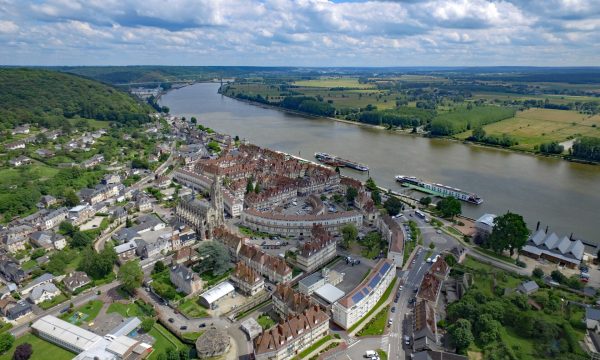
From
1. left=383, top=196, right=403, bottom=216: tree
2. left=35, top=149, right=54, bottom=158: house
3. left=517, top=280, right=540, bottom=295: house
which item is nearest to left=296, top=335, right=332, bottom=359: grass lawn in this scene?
left=517, top=280, right=540, bottom=295: house

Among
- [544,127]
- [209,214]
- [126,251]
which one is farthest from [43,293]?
[544,127]

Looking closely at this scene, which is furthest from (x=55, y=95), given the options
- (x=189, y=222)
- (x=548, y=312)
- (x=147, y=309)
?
(x=548, y=312)

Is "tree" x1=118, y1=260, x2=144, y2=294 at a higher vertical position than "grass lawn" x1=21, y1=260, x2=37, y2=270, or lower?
higher

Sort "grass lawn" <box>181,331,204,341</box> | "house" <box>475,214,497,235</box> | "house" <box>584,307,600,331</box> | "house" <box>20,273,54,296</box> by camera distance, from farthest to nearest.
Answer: "house" <box>475,214,497,235</box> → "house" <box>20,273,54,296</box> → "house" <box>584,307,600,331</box> → "grass lawn" <box>181,331,204,341</box>

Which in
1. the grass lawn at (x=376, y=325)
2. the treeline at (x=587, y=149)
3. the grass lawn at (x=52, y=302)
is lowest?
the grass lawn at (x=52, y=302)

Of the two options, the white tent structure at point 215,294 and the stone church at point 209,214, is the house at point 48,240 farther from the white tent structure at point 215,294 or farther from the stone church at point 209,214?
the white tent structure at point 215,294

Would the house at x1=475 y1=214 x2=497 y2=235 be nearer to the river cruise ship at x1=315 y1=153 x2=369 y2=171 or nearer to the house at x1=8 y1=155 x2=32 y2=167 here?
the river cruise ship at x1=315 y1=153 x2=369 y2=171

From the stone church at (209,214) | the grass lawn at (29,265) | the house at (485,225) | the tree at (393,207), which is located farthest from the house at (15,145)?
the house at (485,225)
